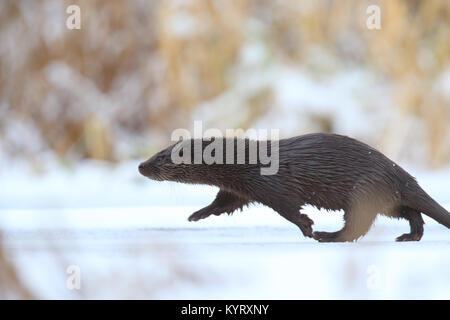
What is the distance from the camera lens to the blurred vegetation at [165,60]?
280cm

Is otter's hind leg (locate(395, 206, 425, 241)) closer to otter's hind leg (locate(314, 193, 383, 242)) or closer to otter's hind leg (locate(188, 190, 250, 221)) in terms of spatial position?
otter's hind leg (locate(314, 193, 383, 242))

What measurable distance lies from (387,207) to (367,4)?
150 cm

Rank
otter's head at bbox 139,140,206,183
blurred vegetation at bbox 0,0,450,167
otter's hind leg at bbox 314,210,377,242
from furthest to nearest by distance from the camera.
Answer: blurred vegetation at bbox 0,0,450,167 < otter's head at bbox 139,140,206,183 < otter's hind leg at bbox 314,210,377,242

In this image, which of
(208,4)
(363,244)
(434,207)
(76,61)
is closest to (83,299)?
(363,244)

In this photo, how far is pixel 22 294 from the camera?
0.70m

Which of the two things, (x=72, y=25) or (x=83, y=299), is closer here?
(x=83, y=299)

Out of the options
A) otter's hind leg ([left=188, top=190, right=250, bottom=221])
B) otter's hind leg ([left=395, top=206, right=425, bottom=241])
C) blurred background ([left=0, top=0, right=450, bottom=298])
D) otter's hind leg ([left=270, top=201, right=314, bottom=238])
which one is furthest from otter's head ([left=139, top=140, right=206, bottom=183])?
blurred background ([left=0, top=0, right=450, bottom=298])

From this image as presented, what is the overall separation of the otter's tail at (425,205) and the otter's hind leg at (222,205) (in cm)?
41

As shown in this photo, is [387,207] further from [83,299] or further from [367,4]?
[367,4]

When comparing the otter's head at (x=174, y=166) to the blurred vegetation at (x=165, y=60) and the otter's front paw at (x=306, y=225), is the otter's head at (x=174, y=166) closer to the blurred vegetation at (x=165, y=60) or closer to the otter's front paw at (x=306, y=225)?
the otter's front paw at (x=306, y=225)

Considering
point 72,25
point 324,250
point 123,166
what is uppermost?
point 72,25

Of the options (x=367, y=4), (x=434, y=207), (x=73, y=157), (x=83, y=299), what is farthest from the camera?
(x=73, y=157)

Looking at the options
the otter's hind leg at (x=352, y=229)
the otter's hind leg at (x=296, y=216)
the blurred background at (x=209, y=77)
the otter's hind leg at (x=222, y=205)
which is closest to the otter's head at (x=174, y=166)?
the otter's hind leg at (x=222, y=205)

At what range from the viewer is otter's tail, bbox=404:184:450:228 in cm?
140
